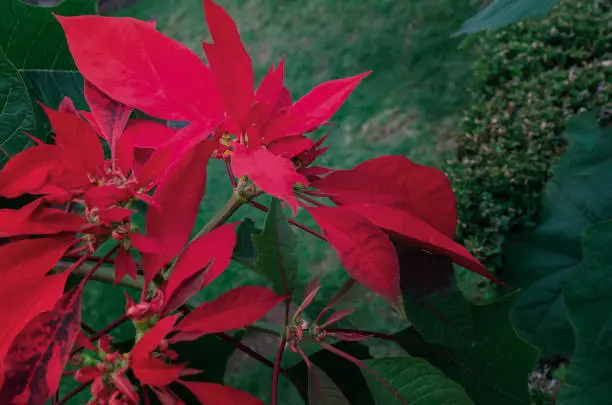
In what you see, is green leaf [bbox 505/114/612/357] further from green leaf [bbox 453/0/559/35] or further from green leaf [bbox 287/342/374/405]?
green leaf [bbox 287/342/374/405]

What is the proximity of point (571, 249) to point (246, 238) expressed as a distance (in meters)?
0.77

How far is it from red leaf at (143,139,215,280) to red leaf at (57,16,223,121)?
0.14 ft

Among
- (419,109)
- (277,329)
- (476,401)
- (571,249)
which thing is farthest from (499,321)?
(419,109)

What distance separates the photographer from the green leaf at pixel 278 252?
0.38 m

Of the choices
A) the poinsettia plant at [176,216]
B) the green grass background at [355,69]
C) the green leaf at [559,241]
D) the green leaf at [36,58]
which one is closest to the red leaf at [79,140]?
the poinsettia plant at [176,216]

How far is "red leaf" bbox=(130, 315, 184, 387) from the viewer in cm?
32

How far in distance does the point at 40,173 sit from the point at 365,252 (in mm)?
198

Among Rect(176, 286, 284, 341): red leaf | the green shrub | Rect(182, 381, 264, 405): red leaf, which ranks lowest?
the green shrub

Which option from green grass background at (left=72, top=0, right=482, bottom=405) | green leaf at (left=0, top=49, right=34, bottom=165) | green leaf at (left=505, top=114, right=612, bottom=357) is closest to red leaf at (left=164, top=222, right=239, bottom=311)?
green leaf at (left=0, top=49, right=34, bottom=165)

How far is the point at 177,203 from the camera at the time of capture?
350 millimetres

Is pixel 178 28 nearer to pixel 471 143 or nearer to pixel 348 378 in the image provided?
pixel 471 143

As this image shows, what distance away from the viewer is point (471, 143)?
1.93m

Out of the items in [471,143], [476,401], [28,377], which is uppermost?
[28,377]

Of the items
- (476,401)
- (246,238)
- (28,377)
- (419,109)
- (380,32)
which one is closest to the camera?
(28,377)
